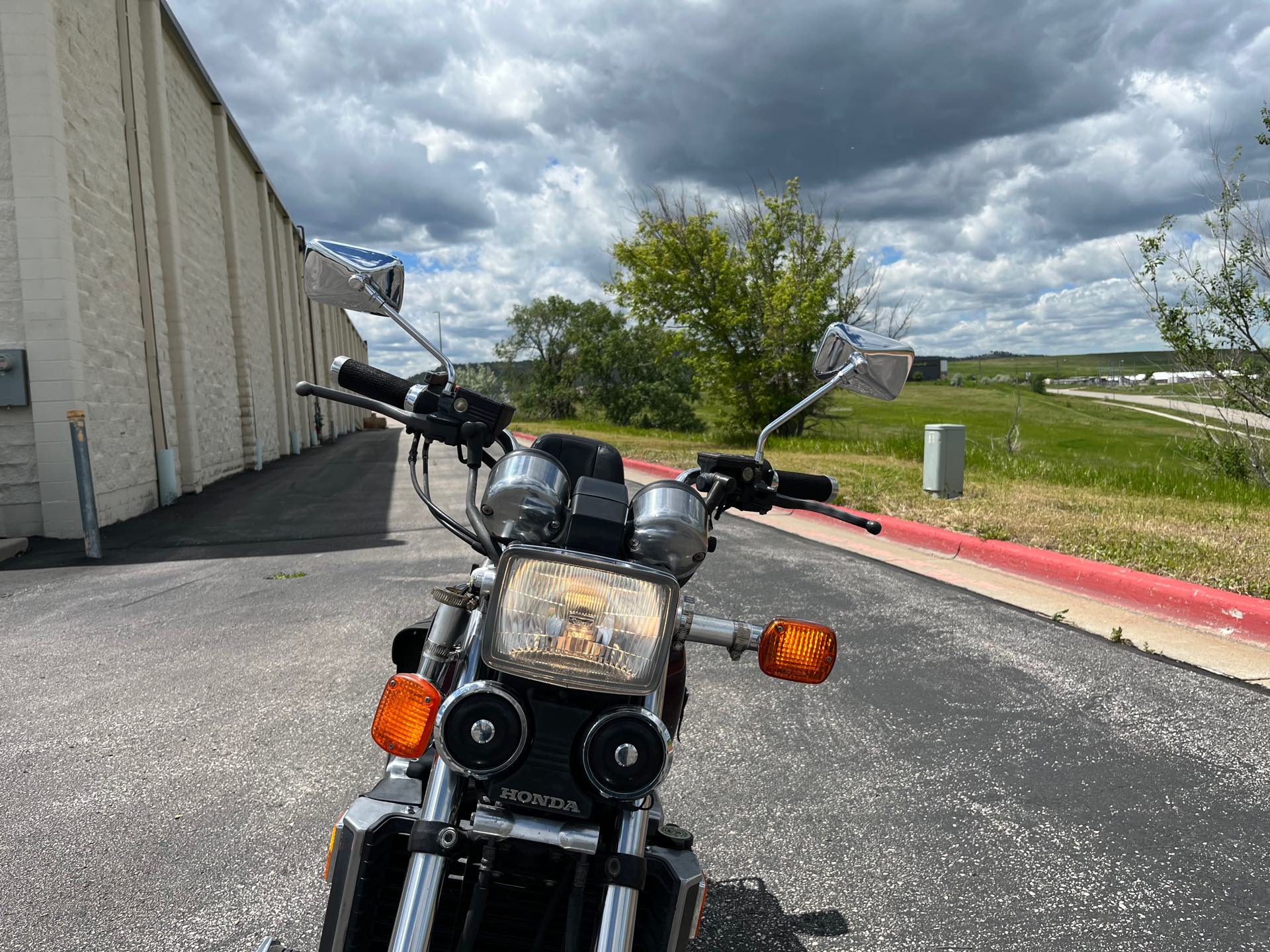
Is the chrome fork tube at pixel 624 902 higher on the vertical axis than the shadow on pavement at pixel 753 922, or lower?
higher

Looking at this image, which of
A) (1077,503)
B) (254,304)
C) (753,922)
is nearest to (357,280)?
(753,922)

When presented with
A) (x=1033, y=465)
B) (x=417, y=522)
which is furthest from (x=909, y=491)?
(x=417, y=522)

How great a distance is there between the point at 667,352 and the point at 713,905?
26.3m

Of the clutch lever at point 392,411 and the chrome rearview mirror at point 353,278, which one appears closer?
the clutch lever at point 392,411

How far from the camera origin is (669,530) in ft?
5.08

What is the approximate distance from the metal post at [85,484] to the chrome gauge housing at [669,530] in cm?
835

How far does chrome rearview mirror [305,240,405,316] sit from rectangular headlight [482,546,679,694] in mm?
854

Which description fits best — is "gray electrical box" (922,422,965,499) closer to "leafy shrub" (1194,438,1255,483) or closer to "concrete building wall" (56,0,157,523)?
"leafy shrub" (1194,438,1255,483)

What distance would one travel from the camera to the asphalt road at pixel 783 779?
8.21 feet

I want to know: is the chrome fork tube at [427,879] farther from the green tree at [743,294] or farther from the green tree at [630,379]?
the green tree at [630,379]

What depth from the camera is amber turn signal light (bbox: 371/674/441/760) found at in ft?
5.19

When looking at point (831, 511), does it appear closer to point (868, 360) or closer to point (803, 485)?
point (803, 485)

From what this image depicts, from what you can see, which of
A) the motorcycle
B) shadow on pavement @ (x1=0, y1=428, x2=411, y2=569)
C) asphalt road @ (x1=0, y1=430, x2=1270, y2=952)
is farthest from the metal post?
the motorcycle

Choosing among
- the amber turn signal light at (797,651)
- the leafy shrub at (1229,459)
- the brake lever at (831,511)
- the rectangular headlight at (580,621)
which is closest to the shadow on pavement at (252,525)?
the brake lever at (831,511)
